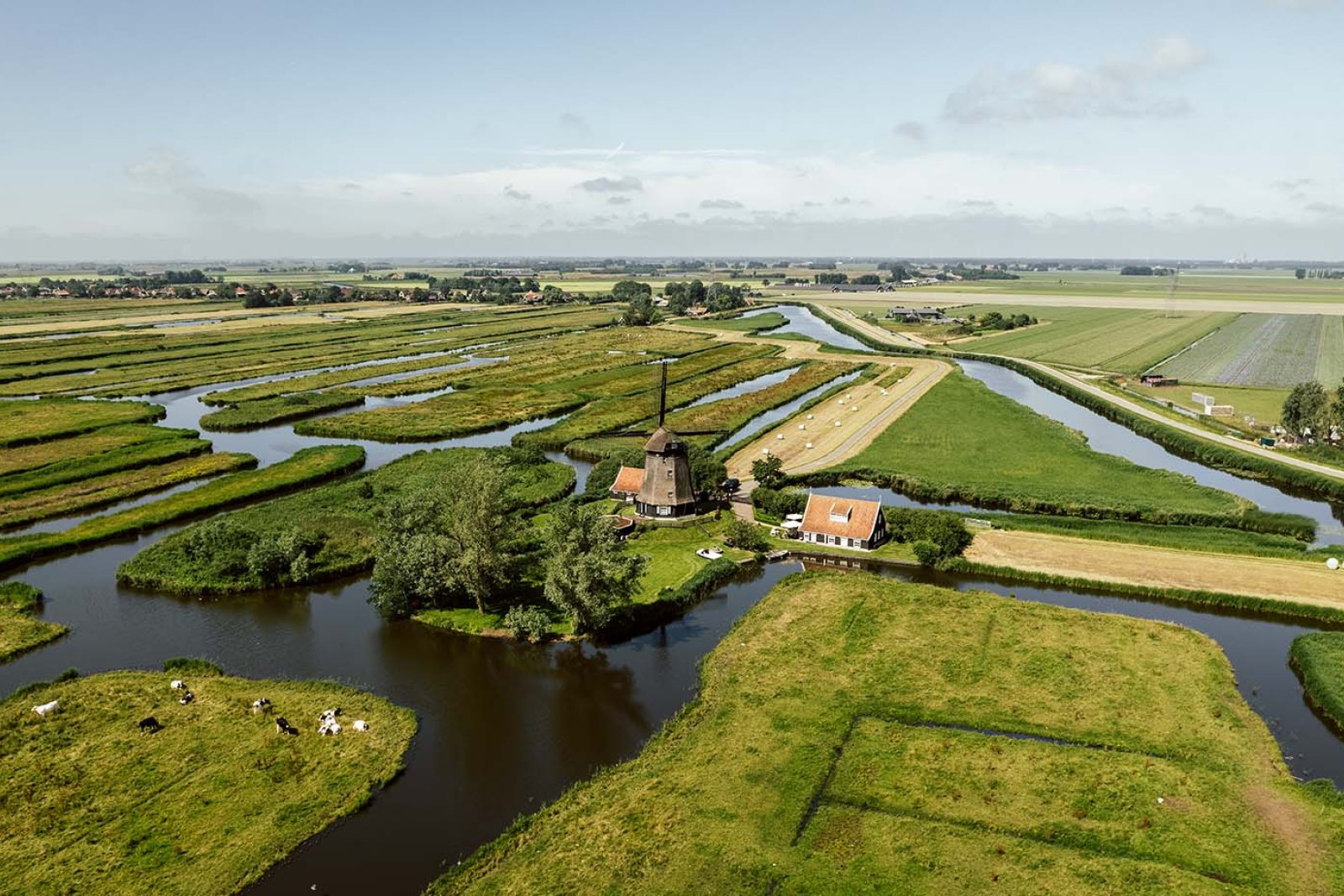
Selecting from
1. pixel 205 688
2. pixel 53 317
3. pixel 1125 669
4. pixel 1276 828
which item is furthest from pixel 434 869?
pixel 53 317

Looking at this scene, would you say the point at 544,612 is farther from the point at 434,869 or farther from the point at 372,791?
the point at 434,869

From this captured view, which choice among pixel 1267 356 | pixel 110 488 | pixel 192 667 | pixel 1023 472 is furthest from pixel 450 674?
pixel 1267 356

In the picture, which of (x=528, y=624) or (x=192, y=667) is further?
(x=528, y=624)

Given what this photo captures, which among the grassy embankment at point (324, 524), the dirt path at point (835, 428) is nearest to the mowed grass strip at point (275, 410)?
the grassy embankment at point (324, 524)

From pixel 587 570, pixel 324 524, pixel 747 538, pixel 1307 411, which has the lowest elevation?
pixel 747 538

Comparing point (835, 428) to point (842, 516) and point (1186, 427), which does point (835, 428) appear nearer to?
point (842, 516)

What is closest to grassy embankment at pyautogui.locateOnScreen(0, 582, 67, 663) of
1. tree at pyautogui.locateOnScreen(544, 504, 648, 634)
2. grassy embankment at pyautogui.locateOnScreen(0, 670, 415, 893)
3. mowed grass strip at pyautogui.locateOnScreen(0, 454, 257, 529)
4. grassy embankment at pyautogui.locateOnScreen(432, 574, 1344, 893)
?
grassy embankment at pyautogui.locateOnScreen(0, 670, 415, 893)

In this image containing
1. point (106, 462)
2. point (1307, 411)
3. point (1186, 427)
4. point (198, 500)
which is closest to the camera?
point (198, 500)

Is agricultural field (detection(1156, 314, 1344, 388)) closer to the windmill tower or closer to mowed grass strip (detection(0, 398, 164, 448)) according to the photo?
the windmill tower
